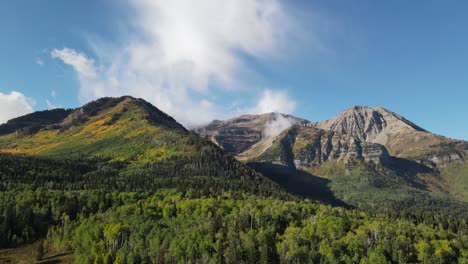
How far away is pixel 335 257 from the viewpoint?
17312 centimetres

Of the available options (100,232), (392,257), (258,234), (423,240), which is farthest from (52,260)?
(423,240)

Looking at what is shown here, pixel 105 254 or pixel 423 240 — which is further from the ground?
pixel 423 240

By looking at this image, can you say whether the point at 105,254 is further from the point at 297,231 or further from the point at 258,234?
the point at 297,231

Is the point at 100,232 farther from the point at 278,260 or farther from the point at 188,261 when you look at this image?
the point at 278,260

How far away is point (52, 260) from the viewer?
182125 millimetres

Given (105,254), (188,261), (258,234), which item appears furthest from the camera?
(258,234)

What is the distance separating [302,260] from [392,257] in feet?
137

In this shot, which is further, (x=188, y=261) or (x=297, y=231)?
(x=297, y=231)

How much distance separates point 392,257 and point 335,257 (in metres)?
28.3

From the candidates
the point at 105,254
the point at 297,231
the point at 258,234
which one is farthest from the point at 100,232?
the point at 297,231

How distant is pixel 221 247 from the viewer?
17950 cm

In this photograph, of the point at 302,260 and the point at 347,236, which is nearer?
the point at 302,260

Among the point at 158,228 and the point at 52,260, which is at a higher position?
the point at 158,228

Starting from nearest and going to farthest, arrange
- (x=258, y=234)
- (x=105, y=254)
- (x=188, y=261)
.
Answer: (x=188, y=261)
(x=105, y=254)
(x=258, y=234)
